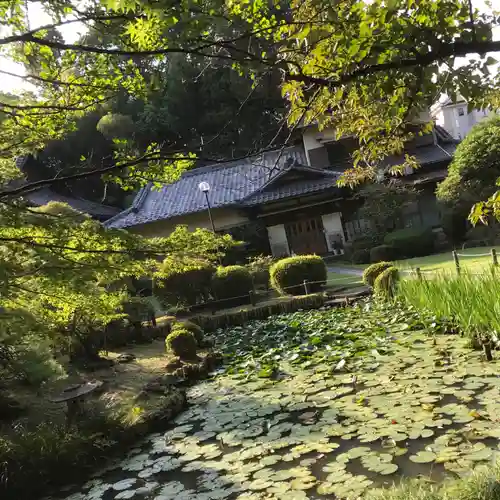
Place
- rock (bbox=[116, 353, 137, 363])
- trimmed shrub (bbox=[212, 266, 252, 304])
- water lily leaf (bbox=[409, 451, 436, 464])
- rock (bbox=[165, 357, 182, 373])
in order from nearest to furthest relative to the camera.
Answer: water lily leaf (bbox=[409, 451, 436, 464]) → rock (bbox=[165, 357, 182, 373]) → rock (bbox=[116, 353, 137, 363]) → trimmed shrub (bbox=[212, 266, 252, 304])

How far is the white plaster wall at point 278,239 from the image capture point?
20891 mm

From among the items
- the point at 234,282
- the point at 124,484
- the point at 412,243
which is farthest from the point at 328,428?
the point at 412,243

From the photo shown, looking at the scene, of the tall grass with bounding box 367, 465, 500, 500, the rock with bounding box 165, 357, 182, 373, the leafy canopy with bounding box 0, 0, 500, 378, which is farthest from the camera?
the rock with bounding box 165, 357, 182, 373

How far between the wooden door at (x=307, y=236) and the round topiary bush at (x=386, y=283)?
1040 cm

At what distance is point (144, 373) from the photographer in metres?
7.73

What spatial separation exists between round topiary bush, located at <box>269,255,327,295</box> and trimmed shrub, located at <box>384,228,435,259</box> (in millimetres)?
5058

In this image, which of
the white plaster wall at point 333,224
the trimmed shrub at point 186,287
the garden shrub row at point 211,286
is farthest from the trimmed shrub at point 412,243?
the trimmed shrub at point 186,287

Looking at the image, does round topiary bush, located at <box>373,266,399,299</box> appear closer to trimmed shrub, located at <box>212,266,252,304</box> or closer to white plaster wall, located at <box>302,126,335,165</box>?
trimmed shrub, located at <box>212,266,252,304</box>

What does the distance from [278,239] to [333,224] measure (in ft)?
7.83

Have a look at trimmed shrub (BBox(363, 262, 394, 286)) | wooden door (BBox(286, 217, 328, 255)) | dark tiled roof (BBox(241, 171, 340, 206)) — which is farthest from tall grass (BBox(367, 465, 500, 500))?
wooden door (BBox(286, 217, 328, 255))

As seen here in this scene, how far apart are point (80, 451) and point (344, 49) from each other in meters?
4.33

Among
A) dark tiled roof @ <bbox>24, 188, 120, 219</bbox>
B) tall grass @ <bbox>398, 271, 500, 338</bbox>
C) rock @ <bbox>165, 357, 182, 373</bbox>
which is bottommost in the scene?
rock @ <bbox>165, 357, 182, 373</bbox>

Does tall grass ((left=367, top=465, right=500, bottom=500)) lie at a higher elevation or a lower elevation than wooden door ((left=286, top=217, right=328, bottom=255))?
lower

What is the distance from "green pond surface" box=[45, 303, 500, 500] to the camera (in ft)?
11.6
